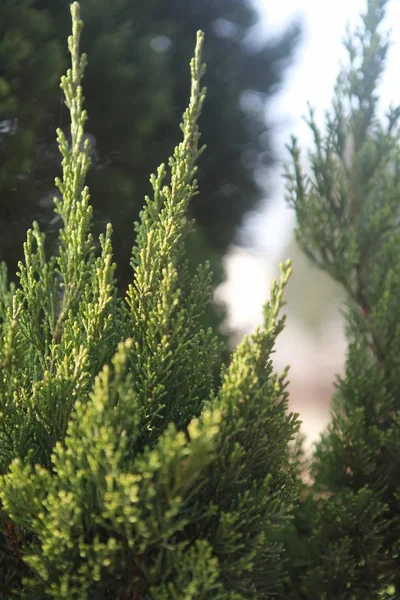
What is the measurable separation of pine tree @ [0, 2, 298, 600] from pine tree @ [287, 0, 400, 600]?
1.26m

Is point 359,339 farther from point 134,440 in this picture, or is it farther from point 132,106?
point 132,106

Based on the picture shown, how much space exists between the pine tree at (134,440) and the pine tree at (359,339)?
4.14 ft

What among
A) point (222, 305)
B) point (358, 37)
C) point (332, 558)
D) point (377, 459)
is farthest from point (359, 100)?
point (332, 558)

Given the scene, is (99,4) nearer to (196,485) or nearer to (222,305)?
(222,305)

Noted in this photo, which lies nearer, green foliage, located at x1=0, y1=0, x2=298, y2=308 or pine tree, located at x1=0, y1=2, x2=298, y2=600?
pine tree, located at x1=0, y1=2, x2=298, y2=600

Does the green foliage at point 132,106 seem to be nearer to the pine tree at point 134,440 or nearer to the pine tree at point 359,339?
the pine tree at point 359,339

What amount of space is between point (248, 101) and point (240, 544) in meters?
6.44

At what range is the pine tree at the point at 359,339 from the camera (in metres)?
3.67

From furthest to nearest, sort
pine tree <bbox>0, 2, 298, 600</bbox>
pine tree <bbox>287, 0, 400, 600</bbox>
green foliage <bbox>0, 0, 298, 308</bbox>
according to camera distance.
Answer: green foliage <bbox>0, 0, 298, 308</bbox> < pine tree <bbox>287, 0, 400, 600</bbox> < pine tree <bbox>0, 2, 298, 600</bbox>

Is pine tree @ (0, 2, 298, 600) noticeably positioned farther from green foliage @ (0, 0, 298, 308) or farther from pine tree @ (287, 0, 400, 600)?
green foliage @ (0, 0, 298, 308)

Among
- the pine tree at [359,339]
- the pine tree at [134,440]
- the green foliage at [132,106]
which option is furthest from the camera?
the green foliage at [132,106]

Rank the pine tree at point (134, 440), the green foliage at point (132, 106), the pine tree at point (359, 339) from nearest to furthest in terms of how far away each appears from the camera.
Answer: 1. the pine tree at point (134, 440)
2. the pine tree at point (359, 339)
3. the green foliage at point (132, 106)

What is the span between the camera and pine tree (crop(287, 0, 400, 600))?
3.67 m

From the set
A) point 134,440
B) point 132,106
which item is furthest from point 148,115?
point 134,440
